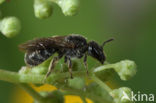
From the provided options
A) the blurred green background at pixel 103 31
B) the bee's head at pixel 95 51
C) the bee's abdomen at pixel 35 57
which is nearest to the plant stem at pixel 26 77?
the bee's abdomen at pixel 35 57

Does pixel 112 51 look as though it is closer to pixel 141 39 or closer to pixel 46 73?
pixel 141 39

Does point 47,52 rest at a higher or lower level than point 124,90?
higher

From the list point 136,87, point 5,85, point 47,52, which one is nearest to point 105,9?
point 136,87

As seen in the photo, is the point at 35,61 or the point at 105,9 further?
the point at 105,9

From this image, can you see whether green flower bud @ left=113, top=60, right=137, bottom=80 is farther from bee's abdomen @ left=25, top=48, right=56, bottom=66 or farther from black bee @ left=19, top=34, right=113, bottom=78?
bee's abdomen @ left=25, top=48, right=56, bottom=66

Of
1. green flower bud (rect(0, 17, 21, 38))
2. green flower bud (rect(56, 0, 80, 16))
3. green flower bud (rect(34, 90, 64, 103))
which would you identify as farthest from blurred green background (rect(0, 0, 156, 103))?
green flower bud (rect(56, 0, 80, 16))

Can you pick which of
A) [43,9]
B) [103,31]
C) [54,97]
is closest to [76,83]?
Result: [54,97]
